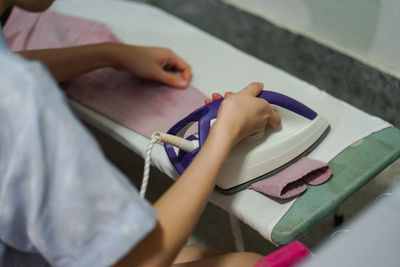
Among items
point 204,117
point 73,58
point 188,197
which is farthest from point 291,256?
point 73,58

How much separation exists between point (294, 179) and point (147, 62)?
46 centimetres

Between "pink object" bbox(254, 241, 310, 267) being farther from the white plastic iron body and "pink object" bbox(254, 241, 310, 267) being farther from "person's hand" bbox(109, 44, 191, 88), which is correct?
"person's hand" bbox(109, 44, 191, 88)

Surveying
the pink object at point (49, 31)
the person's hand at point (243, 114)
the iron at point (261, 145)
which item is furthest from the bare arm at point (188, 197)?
the pink object at point (49, 31)

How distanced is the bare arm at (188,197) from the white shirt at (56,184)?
5 centimetres

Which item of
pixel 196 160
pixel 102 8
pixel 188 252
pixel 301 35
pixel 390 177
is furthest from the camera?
pixel 102 8

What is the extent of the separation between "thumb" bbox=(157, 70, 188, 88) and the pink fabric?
0.04 ft

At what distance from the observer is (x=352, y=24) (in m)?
1.16

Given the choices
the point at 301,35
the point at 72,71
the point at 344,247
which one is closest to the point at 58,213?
the point at 344,247

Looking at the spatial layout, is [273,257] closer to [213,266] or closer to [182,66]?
[213,266]

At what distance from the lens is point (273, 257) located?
68 cm

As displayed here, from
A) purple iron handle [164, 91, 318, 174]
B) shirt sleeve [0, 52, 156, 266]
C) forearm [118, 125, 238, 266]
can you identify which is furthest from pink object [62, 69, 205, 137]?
shirt sleeve [0, 52, 156, 266]

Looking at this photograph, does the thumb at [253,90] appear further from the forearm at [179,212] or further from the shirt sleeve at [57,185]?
the shirt sleeve at [57,185]

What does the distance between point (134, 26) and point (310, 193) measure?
2.44ft

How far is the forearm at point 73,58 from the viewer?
1069mm
